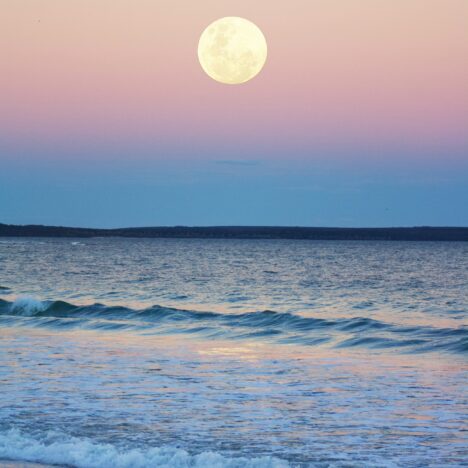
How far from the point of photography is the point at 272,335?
25.3 metres

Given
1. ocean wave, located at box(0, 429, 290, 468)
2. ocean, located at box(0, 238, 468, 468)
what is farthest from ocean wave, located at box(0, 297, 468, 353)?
ocean wave, located at box(0, 429, 290, 468)

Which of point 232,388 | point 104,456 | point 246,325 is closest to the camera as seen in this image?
point 104,456

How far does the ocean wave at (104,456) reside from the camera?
10.5m

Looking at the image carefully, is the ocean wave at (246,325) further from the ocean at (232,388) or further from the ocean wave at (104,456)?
the ocean wave at (104,456)

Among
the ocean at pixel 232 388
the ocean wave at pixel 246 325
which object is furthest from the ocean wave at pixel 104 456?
the ocean wave at pixel 246 325

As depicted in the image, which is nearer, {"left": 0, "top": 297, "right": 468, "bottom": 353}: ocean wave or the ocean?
the ocean

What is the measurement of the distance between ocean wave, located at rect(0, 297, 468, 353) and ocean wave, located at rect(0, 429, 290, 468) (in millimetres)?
11985

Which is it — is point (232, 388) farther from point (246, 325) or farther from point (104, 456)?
point (246, 325)

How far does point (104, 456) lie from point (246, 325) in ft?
58.8

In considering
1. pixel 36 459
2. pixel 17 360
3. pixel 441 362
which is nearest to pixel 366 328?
pixel 441 362

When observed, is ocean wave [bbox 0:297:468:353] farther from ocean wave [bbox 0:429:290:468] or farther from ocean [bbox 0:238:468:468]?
ocean wave [bbox 0:429:290:468]

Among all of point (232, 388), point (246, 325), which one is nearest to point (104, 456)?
point (232, 388)

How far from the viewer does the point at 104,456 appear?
35.6ft

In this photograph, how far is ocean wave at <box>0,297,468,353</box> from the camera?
23312 millimetres
